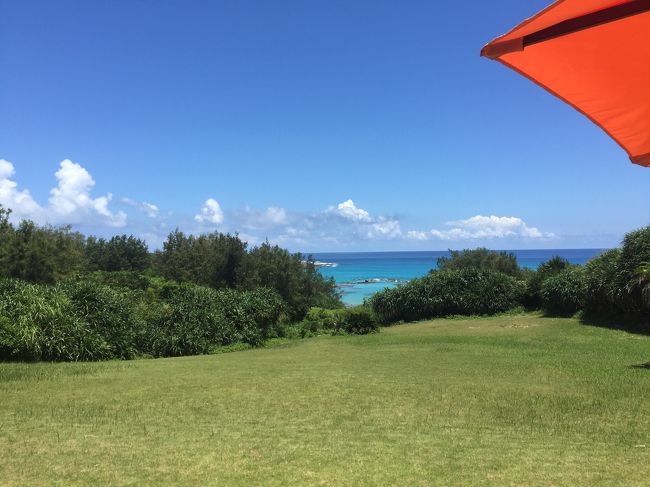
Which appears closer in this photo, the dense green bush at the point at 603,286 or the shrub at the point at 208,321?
the shrub at the point at 208,321

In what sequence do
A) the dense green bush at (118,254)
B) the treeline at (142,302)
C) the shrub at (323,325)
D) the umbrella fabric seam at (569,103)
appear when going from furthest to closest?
the dense green bush at (118,254) < the shrub at (323,325) < the treeline at (142,302) < the umbrella fabric seam at (569,103)

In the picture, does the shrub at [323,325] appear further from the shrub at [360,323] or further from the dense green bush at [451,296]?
the dense green bush at [451,296]

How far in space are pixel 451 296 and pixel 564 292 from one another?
176 inches

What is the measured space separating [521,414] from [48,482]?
488cm

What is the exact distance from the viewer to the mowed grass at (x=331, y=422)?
436 centimetres

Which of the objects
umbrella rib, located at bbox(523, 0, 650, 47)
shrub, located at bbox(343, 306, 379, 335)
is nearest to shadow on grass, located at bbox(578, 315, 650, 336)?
shrub, located at bbox(343, 306, 379, 335)

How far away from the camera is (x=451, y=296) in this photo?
2222 centimetres

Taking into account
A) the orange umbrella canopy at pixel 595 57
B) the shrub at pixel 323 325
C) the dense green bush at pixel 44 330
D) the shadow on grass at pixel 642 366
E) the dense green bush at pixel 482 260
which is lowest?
the shrub at pixel 323 325

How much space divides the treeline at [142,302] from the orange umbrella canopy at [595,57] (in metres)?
11.6

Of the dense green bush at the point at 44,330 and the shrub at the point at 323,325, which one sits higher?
the dense green bush at the point at 44,330

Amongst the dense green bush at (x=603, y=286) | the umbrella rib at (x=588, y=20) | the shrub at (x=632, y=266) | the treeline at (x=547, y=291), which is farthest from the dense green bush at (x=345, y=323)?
the umbrella rib at (x=588, y=20)

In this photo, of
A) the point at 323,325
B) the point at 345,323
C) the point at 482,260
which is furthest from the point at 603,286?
the point at 482,260

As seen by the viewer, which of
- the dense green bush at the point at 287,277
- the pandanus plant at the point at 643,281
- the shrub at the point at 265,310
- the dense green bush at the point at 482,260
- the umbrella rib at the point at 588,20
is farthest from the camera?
the dense green bush at the point at 482,260

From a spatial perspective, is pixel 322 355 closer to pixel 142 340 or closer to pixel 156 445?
pixel 142 340
